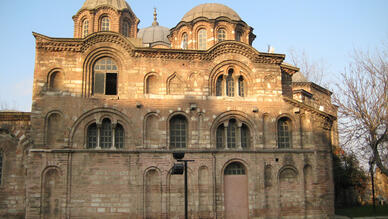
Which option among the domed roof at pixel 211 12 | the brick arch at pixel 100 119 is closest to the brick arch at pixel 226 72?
the brick arch at pixel 100 119

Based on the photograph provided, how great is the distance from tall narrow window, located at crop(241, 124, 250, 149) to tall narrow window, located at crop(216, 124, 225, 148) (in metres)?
1.12

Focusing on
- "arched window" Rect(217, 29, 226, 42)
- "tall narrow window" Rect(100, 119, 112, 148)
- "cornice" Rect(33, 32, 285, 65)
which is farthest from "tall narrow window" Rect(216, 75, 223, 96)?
"tall narrow window" Rect(100, 119, 112, 148)

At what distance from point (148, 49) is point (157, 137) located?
4.85m

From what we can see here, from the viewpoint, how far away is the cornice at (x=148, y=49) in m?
19.1

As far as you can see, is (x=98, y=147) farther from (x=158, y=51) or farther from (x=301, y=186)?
(x=301, y=186)

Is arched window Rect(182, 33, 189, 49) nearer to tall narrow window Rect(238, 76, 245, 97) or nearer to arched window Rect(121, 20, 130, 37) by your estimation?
arched window Rect(121, 20, 130, 37)

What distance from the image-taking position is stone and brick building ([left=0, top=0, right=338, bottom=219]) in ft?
59.7

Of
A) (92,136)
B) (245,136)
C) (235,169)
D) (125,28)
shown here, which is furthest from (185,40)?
(235,169)

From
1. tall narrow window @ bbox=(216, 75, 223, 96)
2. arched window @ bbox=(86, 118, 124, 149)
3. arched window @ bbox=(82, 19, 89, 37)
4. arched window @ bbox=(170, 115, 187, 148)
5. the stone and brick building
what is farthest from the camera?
arched window @ bbox=(82, 19, 89, 37)

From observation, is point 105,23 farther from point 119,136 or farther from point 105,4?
point 119,136

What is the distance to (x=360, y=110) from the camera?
19750 mm

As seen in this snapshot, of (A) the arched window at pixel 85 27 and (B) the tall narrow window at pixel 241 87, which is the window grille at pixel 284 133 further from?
(A) the arched window at pixel 85 27

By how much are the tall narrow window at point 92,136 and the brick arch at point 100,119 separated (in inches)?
12.4

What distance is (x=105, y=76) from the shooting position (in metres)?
19.6
